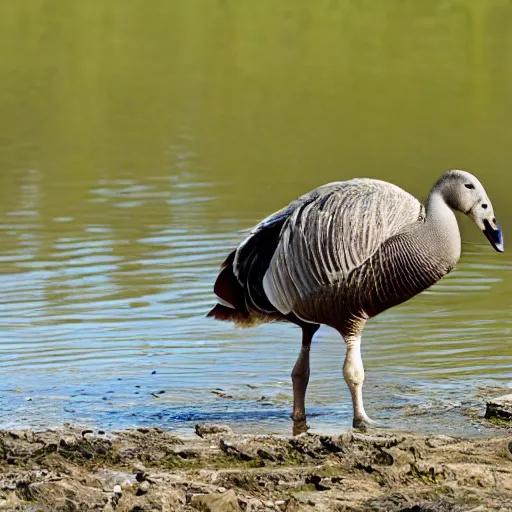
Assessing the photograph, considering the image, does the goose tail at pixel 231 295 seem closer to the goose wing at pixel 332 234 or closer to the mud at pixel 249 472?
the goose wing at pixel 332 234

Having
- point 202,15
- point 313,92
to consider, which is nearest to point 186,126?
point 313,92

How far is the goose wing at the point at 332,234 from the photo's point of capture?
7098mm

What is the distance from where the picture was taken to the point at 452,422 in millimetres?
7180

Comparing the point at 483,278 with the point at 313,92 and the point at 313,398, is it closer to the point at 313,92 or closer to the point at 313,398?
the point at 313,398

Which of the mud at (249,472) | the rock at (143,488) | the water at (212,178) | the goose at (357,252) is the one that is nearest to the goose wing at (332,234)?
the goose at (357,252)

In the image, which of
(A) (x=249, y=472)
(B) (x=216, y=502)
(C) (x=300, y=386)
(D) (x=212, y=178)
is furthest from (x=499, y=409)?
(D) (x=212, y=178)

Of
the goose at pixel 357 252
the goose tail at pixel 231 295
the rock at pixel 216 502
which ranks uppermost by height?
the goose at pixel 357 252

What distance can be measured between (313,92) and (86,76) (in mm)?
5107

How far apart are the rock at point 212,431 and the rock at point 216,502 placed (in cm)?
133

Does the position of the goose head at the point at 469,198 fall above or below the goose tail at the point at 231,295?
above

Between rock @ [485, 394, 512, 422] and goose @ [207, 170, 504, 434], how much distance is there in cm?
66

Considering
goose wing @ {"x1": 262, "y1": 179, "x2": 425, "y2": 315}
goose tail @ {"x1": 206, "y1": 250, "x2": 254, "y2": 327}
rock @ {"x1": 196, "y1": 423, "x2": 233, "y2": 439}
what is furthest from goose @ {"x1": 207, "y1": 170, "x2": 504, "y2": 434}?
rock @ {"x1": 196, "y1": 423, "x2": 233, "y2": 439}

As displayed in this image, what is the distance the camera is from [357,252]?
23.3ft

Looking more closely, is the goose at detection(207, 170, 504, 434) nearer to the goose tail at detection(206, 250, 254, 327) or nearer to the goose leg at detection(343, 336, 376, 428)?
the goose leg at detection(343, 336, 376, 428)
